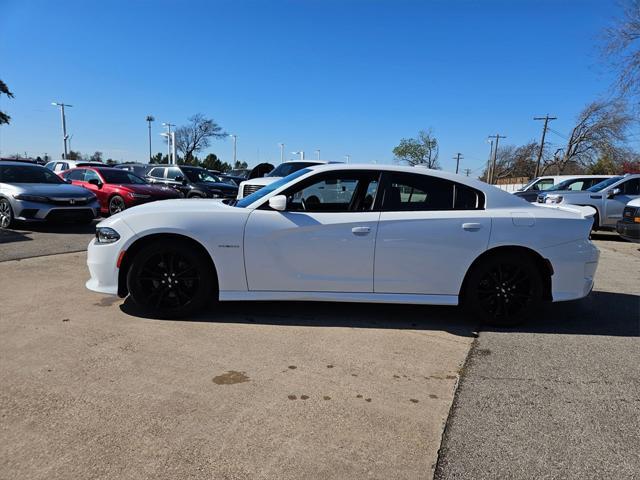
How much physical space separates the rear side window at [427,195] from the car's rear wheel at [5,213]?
334 inches

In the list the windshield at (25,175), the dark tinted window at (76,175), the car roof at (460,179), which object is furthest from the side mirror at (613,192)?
the dark tinted window at (76,175)

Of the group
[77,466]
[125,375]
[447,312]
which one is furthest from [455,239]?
[77,466]

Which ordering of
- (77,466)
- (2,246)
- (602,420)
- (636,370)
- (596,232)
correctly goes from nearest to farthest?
(77,466) → (602,420) → (636,370) → (2,246) → (596,232)

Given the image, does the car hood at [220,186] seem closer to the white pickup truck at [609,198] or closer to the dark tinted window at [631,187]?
the white pickup truck at [609,198]

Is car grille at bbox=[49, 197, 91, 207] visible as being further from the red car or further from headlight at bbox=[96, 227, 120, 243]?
headlight at bbox=[96, 227, 120, 243]

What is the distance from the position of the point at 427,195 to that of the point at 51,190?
8.57 m

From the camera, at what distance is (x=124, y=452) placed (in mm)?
2295

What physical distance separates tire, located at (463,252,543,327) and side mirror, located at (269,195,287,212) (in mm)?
1883

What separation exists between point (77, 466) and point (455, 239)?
10.9ft

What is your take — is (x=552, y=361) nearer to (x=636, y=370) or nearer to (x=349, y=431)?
(x=636, y=370)

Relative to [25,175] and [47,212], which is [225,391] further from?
[25,175]

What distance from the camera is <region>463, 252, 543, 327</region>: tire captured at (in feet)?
14.0

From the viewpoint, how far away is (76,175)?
1347 cm

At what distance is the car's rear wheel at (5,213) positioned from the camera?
919 centimetres
